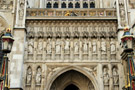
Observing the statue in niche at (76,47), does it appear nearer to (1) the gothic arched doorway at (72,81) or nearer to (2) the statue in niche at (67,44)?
(2) the statue in niche at (67,44)

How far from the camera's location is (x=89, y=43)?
17203 millimetres

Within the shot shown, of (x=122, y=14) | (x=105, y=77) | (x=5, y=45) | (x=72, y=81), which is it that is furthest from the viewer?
(x=72, y=81)

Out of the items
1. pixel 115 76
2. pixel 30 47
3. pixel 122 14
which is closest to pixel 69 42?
pixel 30 47

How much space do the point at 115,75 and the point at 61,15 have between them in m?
6.24

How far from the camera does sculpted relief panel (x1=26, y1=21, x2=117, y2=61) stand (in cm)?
1692

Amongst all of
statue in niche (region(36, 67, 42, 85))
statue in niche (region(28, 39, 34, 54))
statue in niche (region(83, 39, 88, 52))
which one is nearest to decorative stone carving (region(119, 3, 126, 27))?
statue in niche (region(83, 39, 88, 52))

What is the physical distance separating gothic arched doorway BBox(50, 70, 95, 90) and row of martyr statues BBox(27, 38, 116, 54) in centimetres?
188

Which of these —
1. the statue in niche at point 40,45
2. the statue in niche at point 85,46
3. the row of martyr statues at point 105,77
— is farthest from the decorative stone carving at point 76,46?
the statue in niche at point 40,45

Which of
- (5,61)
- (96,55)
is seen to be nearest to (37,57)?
(96,55)

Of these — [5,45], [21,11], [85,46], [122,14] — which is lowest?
[5,45]

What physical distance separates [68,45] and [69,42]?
0.85 ft

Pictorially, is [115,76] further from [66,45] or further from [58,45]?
[58,45]

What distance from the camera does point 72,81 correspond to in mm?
17656

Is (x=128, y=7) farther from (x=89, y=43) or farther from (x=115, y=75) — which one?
(x=115, y=75)
